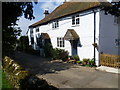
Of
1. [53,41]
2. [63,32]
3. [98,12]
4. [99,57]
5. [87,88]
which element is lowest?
[87,88]

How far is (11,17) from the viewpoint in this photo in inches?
541

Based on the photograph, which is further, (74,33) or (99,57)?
(74,33)

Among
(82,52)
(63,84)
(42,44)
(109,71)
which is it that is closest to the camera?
(63,84)

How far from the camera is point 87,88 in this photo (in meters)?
7.89

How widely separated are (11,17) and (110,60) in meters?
11.3

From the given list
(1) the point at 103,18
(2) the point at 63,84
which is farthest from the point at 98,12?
(2) the point at 63,84

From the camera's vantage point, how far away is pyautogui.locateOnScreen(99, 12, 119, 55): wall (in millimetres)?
13770

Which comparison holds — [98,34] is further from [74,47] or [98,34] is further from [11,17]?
[11,17]

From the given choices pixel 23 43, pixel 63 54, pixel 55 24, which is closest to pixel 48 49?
pixel 63 54

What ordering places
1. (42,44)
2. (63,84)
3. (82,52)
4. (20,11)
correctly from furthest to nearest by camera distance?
(42,44)
(82,52)
(20,11)
(63,84)

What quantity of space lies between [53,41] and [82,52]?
23.1ft

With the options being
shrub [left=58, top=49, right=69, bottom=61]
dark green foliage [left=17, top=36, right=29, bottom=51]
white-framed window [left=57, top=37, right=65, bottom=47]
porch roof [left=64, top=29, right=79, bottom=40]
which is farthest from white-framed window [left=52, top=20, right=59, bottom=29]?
dark green foliage [left=17, top=36, right=29, bottom=51]

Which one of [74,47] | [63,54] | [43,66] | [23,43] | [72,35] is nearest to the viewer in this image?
[43,66]

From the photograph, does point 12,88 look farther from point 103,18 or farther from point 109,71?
point 103,18
